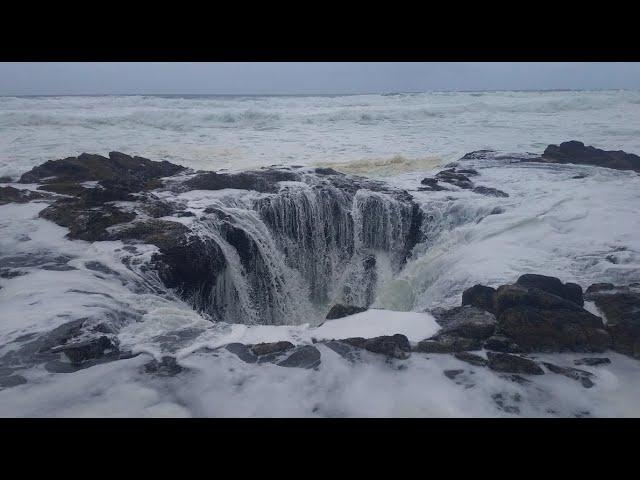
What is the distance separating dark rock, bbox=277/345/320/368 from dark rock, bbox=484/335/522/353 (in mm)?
1696

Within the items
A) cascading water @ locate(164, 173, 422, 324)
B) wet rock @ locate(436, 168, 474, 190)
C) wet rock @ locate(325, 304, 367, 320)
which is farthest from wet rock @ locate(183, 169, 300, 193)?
wet rock @ locate(325, 304, 367, 320)

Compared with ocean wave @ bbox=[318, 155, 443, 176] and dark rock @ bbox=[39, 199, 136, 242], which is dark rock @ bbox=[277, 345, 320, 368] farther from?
ocean wave @ bbox=[318, 155, 443, 176]

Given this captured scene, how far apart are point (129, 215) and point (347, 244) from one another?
159 inches

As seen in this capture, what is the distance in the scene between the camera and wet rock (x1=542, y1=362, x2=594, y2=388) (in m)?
4.28

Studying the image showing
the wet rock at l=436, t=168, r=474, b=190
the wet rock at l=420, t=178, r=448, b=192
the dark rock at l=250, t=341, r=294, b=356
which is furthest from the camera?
the wet rock at l=436, t=168, r=474, b=190

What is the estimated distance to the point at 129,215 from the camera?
7.95 metres

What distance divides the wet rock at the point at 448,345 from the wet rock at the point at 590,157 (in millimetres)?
9861

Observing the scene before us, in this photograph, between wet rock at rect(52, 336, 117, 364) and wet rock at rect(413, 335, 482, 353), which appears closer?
wet rock at rect(52, 336, 117, 364)

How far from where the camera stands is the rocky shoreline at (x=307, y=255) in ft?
15.5

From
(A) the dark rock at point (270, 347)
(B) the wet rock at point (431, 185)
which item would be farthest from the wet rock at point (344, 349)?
(B) the wet rock at point (431, 185)

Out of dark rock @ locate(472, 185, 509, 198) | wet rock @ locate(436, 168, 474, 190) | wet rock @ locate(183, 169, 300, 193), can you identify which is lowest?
dark rock @ locate(472, 185, 509, 198)

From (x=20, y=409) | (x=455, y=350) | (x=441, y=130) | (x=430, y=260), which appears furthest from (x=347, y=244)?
(x=441, y=130)

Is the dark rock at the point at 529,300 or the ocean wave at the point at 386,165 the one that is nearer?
the dark rock at the point at 529,300

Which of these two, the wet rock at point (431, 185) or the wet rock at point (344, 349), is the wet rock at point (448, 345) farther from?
the wet rock at point (431, 185)
